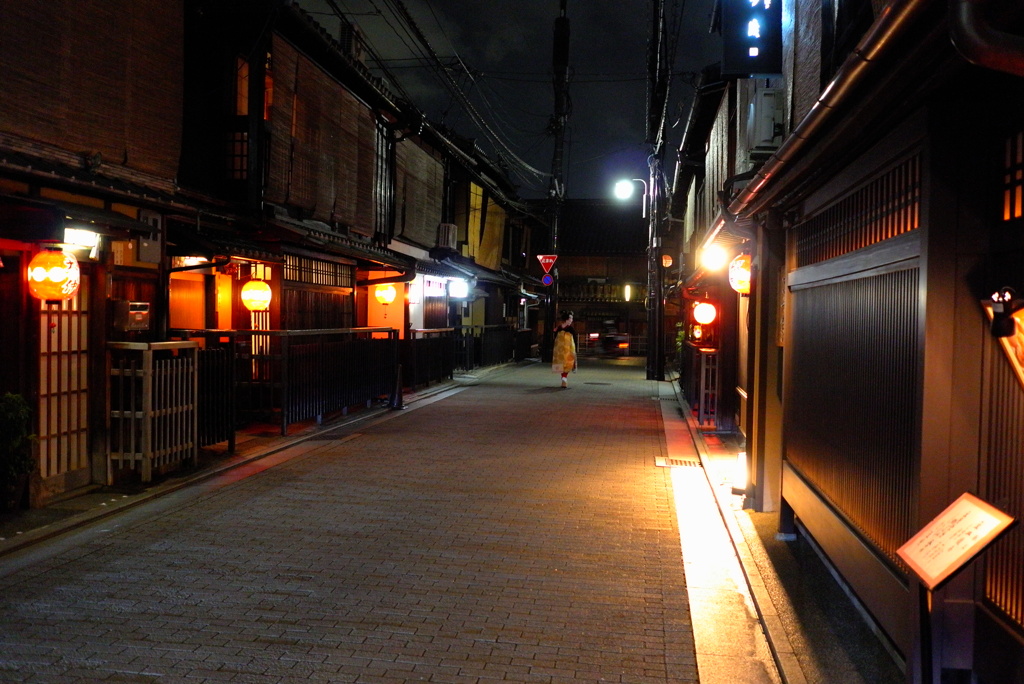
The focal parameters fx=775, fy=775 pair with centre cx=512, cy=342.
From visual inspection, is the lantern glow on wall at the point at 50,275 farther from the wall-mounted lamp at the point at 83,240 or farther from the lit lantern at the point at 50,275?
the wall-mounted lamp at the point at 83,240

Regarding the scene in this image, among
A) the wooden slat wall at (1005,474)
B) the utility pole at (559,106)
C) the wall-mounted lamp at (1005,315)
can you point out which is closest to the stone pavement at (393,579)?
the wooden slat wall at (1005,474)

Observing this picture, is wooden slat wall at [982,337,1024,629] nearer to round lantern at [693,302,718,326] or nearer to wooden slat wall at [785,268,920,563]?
wooden slat wall at [785,268,920,563]

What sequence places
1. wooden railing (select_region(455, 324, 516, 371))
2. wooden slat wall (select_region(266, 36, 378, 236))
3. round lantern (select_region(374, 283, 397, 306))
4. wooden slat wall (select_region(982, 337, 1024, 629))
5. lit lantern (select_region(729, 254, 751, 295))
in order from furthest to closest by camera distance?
wooden railing (select_region(455, 324, 516, 371)) < round lantern (select_region(374, 283, 397, 306)) < wooden slat wall (select_region(266, 36, 378, 236)) < lit lantern (select_region(729, 254, 751, 295)) < wooden slat wall (select_region(982, 337, 1024, 629))

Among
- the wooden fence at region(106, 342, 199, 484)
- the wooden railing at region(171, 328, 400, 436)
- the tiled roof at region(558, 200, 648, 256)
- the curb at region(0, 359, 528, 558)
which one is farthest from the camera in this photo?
the tiled roof at region(558, 200, 648, 256)

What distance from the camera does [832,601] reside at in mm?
6566

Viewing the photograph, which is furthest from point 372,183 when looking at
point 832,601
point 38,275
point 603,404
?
point 832,601

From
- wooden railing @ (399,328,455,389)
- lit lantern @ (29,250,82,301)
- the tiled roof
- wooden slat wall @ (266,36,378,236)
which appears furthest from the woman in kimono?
the tiled roof

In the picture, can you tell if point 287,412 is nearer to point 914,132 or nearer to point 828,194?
point 828,194

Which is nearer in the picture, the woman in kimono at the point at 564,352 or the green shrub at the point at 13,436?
the green shrub at the point at 13,436

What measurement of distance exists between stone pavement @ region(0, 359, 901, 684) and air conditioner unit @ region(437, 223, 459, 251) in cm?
1760

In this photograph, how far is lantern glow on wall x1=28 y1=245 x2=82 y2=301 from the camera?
27.9ft

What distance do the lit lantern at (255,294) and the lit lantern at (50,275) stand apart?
617cm

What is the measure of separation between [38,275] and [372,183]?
1437 cm

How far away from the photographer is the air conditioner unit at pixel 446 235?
2975cm
